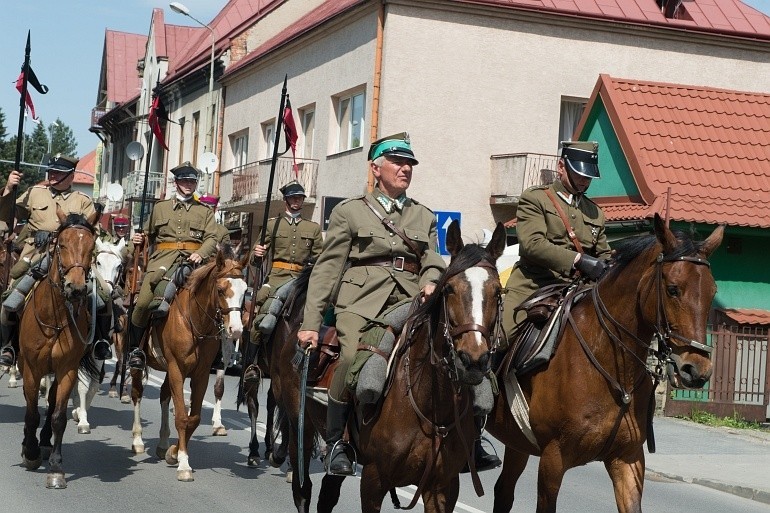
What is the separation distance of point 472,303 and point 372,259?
1537 mm

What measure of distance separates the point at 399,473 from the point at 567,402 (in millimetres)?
1384

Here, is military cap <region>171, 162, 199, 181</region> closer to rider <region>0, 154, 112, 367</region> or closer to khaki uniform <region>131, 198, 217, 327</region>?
khaki uniform <region>131, 198, 217, 327</region>

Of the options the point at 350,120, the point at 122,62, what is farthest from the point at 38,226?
the point at 122,62

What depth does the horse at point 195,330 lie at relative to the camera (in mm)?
11828

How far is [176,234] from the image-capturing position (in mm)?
13148

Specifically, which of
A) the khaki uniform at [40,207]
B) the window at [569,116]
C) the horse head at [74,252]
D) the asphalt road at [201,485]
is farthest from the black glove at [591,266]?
the window at [569,116]

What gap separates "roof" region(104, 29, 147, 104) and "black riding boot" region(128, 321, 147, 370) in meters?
57.7

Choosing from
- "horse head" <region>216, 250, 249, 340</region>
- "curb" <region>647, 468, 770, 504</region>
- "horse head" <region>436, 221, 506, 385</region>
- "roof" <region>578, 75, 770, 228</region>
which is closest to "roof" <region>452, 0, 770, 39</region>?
"roof" <region>578, 75, 770, 228</region>

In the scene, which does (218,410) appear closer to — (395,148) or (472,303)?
(395,148)

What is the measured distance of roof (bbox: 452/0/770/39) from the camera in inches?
1294

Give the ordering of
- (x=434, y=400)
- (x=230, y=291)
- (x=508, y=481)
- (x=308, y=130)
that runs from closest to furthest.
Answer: (x=434, y=400) → (x=508, y=481) → (x=230, y=291) → (x=308, y=130)

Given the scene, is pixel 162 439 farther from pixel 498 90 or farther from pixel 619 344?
pixel 498 90

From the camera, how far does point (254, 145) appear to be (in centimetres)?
4206

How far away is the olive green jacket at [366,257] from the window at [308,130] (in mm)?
29475
